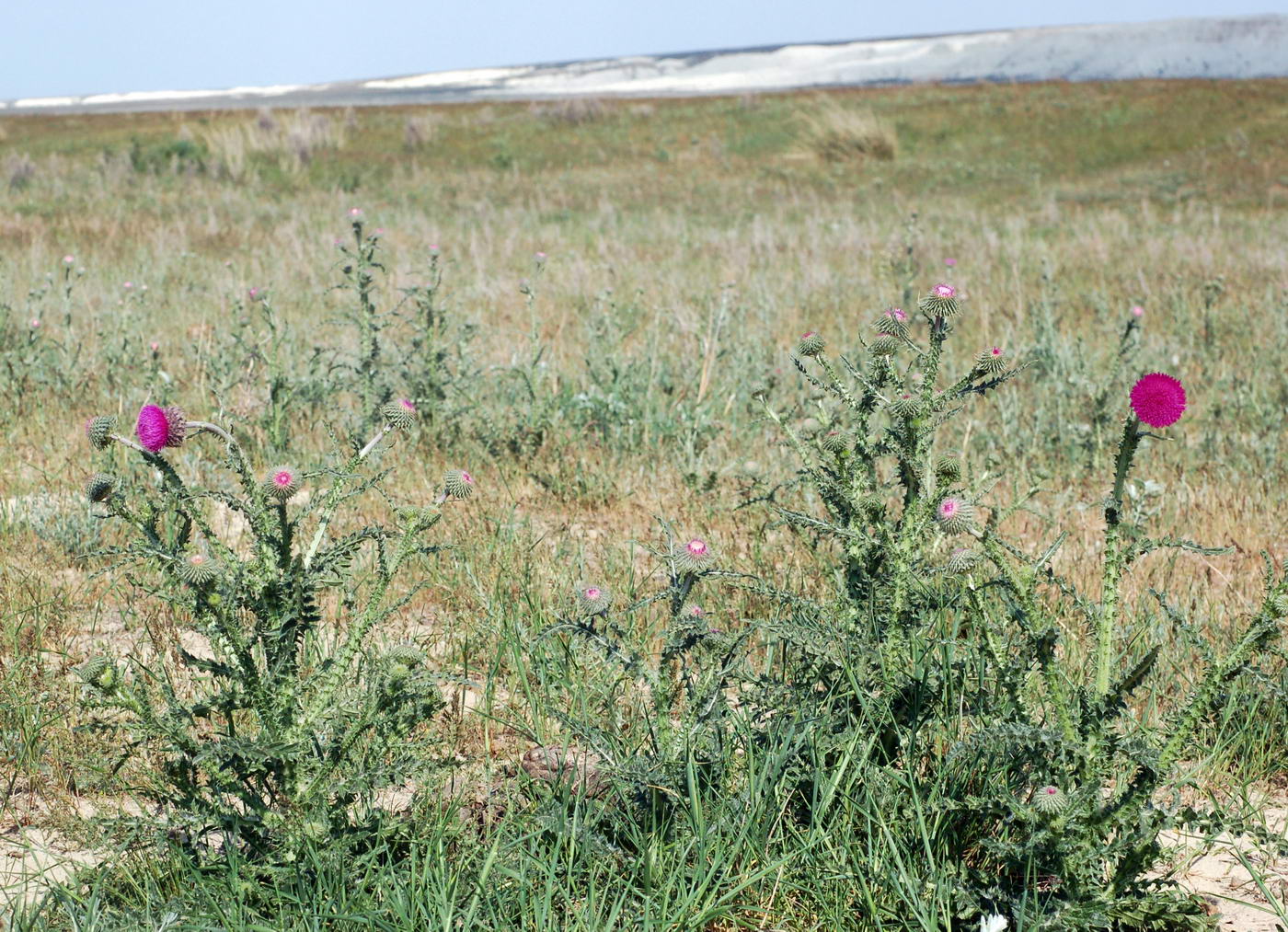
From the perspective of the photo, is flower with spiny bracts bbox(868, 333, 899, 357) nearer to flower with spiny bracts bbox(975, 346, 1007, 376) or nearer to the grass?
flower with spiny bracts bbox(975, 346, 1007, 376)

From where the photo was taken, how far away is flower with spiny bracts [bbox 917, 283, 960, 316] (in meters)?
1.86

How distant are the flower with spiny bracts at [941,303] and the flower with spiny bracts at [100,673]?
4.74ft

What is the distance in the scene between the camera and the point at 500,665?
2.55 m

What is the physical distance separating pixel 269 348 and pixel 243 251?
588cm

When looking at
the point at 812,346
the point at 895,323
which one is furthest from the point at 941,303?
the point at 812,346

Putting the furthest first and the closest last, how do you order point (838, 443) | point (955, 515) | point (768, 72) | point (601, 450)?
point (768, 72) → point (601, 450) → point (838, 443) → point (955, 515)

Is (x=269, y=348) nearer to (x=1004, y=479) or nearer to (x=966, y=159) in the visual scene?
(x=1004, y=479)

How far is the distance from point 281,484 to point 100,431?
0.36 m

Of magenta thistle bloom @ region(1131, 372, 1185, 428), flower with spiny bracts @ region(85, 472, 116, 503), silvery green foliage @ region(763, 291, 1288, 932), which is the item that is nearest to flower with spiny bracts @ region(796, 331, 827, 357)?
silvery green foliage @ region(763, 291, 1288, 932)

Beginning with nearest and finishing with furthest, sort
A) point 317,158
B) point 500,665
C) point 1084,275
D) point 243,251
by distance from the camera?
point 500,665
point 1084,275
point 243,251
point 317,158

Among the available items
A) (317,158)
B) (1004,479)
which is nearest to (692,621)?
(1004,479)

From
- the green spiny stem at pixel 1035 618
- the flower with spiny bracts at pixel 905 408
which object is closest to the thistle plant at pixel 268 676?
the flower with spiny bracts at pixel 905 408

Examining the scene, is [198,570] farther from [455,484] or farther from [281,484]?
[455,484]

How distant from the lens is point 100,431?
1688 millimetres
